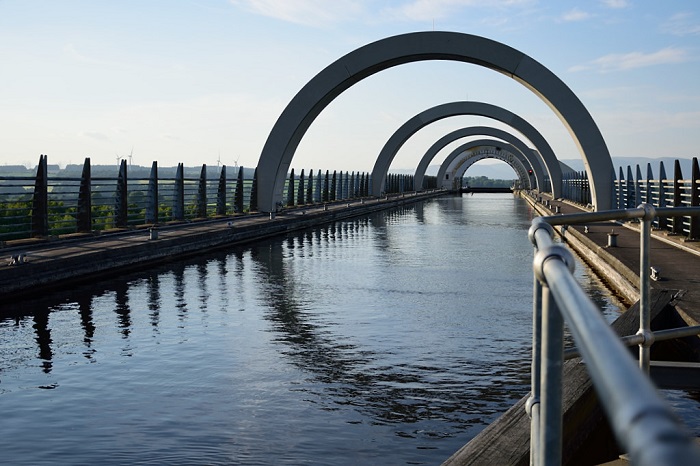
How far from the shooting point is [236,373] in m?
6.71

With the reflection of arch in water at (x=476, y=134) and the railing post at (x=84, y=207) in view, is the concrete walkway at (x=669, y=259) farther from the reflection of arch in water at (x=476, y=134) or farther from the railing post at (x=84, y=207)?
the reflection of arch in water at (x=476, y=134)

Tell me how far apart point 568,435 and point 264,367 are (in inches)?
123

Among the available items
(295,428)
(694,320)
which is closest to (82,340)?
(295,428)

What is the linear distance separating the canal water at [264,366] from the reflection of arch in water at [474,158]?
2940 inches

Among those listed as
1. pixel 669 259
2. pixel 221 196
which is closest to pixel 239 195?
pixel 221 196

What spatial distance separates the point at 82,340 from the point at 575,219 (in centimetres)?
577

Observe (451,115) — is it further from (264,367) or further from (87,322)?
(264,367)

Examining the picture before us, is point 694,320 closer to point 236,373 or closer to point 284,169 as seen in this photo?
point 236,373

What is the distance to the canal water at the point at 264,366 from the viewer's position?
4.92 meters

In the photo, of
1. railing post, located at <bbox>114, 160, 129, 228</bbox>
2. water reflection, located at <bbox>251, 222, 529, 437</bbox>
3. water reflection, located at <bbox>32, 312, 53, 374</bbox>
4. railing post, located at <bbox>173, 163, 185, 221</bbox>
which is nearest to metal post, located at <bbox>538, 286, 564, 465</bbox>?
water reflection, located at <bbox>251, 222, 529, 437</bbox>

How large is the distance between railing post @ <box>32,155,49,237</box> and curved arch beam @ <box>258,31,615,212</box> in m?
14.1

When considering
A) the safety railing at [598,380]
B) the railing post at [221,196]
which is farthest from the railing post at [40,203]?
the safety railing at [598,380]

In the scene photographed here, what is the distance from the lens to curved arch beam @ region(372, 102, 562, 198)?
53594 millimetres

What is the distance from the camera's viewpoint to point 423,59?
3028 centimetres
